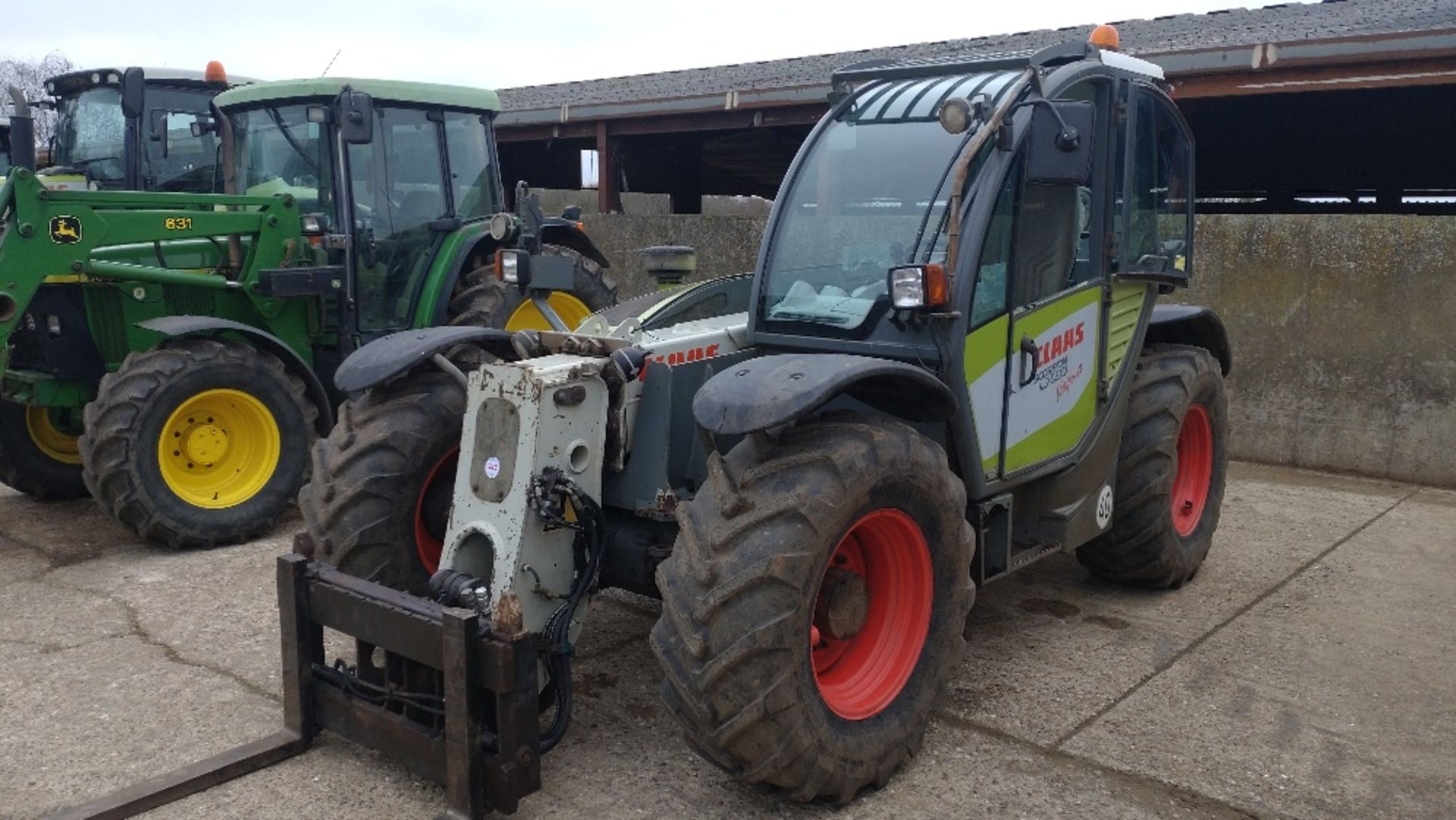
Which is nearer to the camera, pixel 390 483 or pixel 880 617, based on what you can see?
pixel 880 617

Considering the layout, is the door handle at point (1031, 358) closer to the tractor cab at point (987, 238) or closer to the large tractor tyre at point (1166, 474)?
the tractor cab at point (987, 238)

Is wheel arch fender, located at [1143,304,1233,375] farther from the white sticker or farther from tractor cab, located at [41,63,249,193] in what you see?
tractor cab, located at [41,63,249,193]

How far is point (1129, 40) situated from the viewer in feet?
34.0

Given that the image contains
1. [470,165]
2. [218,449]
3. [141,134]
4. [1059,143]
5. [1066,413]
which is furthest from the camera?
[141,134]

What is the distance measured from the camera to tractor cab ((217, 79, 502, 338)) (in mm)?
7215

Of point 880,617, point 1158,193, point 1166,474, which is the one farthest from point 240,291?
point 1166,474

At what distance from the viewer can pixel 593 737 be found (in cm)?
382

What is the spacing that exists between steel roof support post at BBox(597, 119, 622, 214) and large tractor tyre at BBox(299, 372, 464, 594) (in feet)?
29.6

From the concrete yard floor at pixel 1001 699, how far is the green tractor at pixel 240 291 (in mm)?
566

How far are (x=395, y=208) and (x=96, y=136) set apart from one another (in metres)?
3.00

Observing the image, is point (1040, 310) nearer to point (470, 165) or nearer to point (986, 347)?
point (986, 347)

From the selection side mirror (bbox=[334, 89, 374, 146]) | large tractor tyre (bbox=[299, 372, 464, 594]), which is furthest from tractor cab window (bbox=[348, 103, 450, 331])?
large tractor tyre (bbox=[299, 372, 464, 594])

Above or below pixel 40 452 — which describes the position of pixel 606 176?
above

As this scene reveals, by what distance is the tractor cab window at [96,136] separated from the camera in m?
8.76
